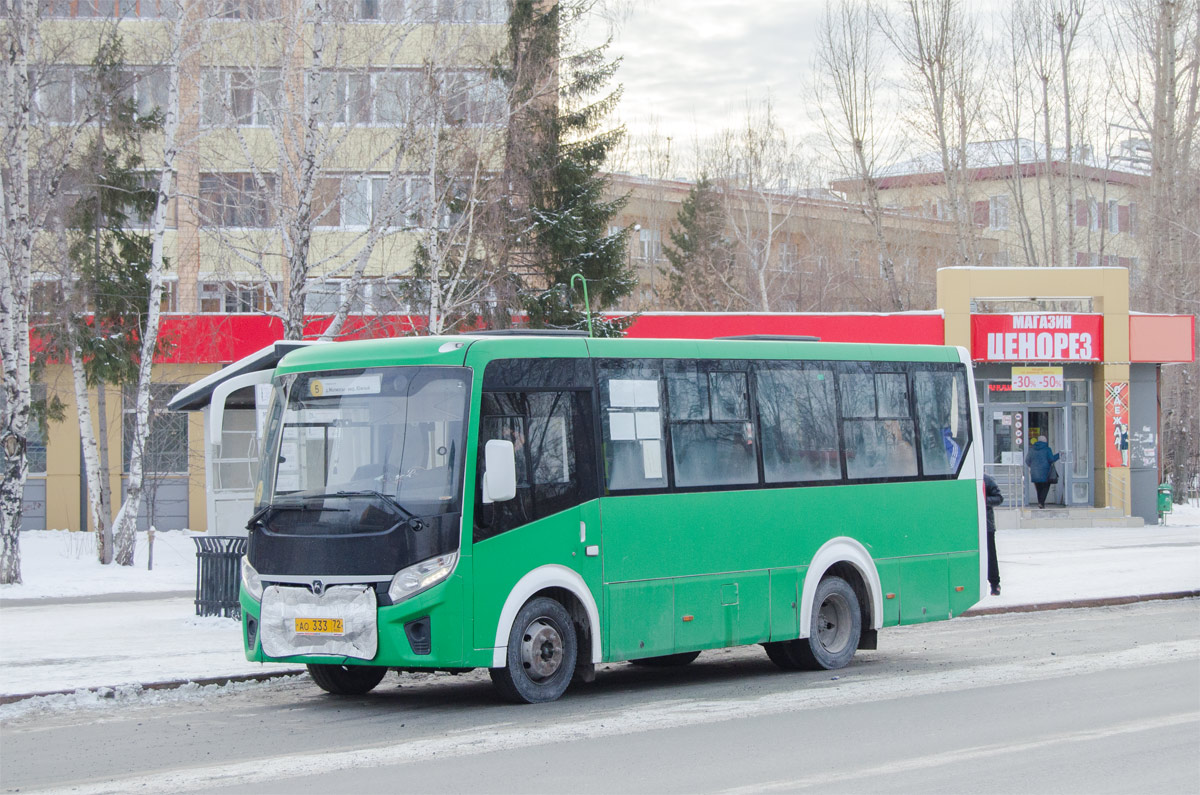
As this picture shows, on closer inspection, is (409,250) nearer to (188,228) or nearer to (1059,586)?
(188,228)

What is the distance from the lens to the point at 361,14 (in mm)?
25156

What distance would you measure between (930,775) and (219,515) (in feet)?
37.5

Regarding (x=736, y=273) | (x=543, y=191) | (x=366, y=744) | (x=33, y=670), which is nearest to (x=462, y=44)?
(x=543, y=191)

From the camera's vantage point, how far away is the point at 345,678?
11406mm

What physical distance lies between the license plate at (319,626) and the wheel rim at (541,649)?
1.36 meters

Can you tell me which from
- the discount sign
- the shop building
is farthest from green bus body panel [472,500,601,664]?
the discount sign

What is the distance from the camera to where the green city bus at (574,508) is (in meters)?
10.1

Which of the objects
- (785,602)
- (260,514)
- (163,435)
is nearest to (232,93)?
(163,435)

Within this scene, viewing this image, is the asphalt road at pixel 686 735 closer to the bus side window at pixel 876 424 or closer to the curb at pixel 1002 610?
the curb at pixel 1002 610

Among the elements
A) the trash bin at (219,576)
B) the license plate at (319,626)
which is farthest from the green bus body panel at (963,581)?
the trash bin at (219,576)

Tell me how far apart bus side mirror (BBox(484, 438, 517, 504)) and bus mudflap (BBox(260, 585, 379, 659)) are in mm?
1116

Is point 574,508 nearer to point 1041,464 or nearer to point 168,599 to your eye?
point 168,599

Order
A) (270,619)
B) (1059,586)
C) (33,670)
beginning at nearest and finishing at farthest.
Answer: (270,619)
(33,670)
(1059,586)

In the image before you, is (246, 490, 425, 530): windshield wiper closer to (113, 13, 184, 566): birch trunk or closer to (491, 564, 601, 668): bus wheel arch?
(491, 564, 601, 668): bus wheel arch
